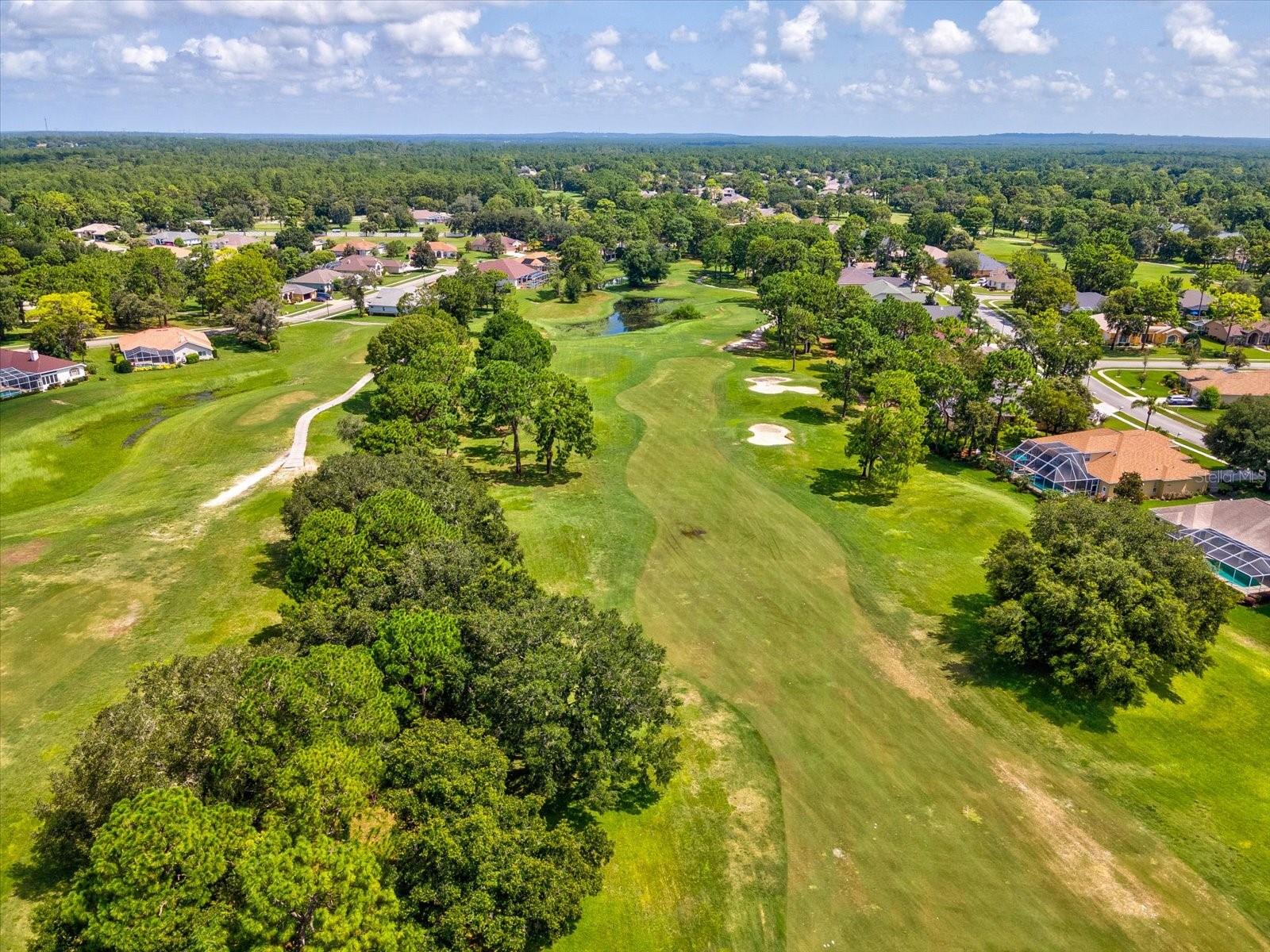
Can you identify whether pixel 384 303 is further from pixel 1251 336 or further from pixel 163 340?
pixel 1251 336

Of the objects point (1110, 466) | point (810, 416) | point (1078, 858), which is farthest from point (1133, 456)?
point (1078, 858)

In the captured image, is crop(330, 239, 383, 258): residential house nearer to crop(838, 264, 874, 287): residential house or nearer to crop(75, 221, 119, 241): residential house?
crop(75, 221, 119, 241): residential house

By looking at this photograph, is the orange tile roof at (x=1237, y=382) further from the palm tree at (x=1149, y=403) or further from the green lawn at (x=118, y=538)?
the green lawn at (x=118, y=538)

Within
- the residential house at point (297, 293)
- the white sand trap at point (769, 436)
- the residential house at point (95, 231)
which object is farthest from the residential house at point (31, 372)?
the residential house at point (95, 231)

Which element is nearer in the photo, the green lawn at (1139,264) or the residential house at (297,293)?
the residential house at (297,293)

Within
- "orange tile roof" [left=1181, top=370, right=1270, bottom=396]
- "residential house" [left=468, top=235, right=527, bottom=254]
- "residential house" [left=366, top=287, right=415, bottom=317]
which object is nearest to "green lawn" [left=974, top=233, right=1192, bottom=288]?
"orange tile roof" [left=1181, top=370, right=1270, bottom=396]

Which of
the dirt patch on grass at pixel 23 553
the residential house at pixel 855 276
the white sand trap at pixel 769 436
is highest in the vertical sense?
the residential house at pixel 855 276
